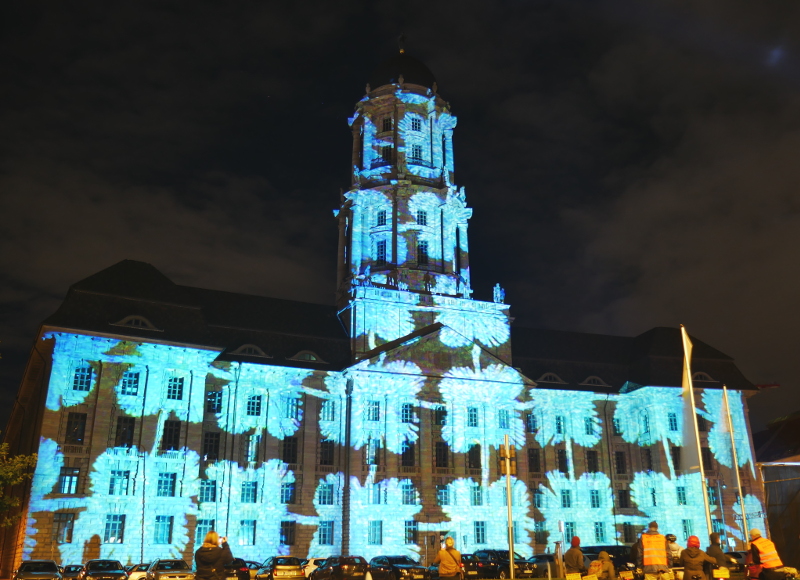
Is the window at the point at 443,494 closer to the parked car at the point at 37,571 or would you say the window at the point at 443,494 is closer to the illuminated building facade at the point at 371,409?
the illuminated building facade at the point at 371,409

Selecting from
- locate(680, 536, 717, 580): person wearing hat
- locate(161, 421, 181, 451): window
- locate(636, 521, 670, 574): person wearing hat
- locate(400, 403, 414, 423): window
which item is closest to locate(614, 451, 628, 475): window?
locate(400, 403, 414, 423): window

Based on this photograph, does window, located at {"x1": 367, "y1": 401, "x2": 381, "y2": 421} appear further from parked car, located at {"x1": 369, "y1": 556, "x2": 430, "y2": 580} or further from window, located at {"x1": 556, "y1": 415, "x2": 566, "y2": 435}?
window, located at {"x1": 556, "y1": 415, "x2": 566, "y2": 435}

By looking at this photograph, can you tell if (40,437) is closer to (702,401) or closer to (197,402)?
(197,402)

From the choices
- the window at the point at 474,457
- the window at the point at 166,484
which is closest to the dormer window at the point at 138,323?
the window at the point at 166,484

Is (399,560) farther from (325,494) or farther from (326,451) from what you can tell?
(326,451)

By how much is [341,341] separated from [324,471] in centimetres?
1015

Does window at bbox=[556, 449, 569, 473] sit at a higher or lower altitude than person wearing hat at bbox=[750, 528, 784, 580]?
higher

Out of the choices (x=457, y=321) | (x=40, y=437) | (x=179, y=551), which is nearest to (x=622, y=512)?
(x=457, y=321)

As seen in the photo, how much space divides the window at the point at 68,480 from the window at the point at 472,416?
83.3ft

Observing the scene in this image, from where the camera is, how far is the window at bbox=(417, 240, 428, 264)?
6051 centimetres

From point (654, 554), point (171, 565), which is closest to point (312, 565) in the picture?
point (171, 565)

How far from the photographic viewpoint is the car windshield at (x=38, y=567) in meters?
30.0

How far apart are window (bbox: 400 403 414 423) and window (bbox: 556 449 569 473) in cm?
1261

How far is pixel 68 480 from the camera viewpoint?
42.9 meters
